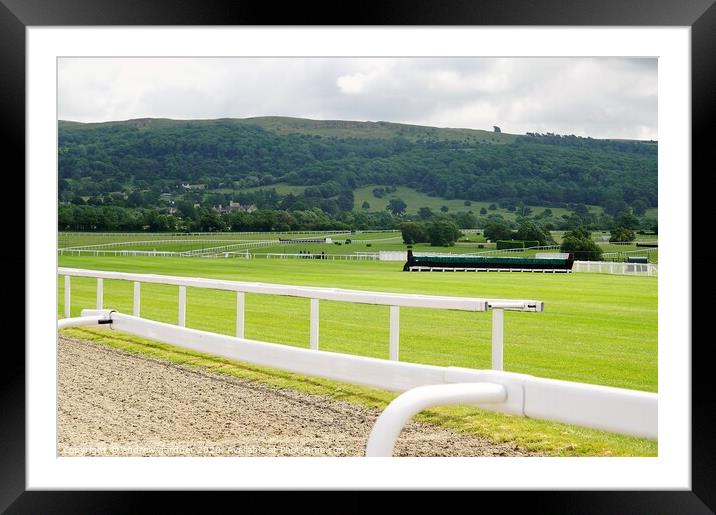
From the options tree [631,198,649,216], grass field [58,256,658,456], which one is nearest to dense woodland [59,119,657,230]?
tree [631,198,649,216]

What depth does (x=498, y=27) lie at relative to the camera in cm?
172

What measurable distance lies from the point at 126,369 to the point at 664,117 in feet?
11.5

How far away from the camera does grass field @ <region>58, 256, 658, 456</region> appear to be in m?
3.21

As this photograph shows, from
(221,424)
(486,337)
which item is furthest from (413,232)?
(221,424)

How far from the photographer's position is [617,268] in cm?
2677

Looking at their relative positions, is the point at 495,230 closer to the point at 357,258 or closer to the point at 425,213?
the point at 425,213

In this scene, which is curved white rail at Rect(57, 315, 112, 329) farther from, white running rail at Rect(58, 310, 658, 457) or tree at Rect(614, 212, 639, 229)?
tree at Rect(614, 212, 639, 229)

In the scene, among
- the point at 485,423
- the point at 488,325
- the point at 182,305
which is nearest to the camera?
the point at 485,423

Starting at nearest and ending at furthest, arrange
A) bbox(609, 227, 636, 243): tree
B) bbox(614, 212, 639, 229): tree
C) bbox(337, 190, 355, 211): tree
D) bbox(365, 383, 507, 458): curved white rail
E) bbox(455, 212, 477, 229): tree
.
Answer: bbox(365, 383, 507, 458): curved white rail
bbox(609, 227, 636, 243): tree
bbox(614, 212, 639, 229): tree
bbox(337, 190, 355, 211): tree
bbox(455, 212, 477, 229): tree

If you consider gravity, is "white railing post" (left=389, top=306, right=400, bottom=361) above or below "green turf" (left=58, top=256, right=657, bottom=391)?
above

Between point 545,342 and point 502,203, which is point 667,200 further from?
point 502,203

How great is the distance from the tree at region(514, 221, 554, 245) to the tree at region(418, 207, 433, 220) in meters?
4.86

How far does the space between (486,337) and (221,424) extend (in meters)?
7.22

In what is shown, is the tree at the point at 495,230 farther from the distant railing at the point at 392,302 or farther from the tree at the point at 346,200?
the distant railing at the point at 392,302
